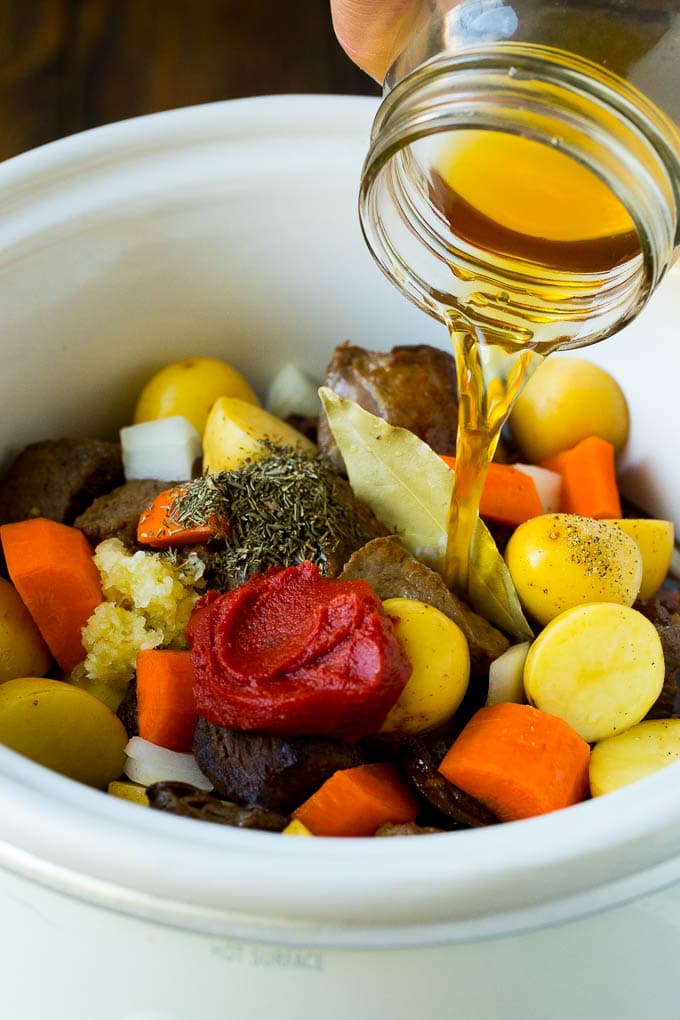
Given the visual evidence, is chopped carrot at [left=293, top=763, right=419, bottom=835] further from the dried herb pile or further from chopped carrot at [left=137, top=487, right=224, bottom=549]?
chopped carrot at [left=137, top=487, right=224, bottom=549]

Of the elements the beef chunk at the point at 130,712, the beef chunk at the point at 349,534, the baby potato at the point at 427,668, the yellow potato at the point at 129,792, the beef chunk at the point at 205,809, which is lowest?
the yellow potato at the point at 129,792

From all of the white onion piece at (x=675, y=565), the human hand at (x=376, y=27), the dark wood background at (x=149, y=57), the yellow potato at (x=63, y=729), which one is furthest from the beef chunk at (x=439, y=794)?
the dark wood background at (x=149, y=57)

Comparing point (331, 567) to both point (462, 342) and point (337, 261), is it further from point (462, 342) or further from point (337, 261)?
point (337, 261)

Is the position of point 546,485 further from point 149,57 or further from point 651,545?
point 149,57

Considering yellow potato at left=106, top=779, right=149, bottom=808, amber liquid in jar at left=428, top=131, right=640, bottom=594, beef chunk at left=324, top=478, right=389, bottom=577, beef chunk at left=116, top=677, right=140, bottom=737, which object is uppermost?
amber liquid in jar at left=428, top=131, right=640, bottom=594

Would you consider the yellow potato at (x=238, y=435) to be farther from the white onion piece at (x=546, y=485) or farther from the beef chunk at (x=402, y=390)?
the white onion piece at (x=546, y=485)

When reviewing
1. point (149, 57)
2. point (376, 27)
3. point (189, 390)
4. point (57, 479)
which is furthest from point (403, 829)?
point (149, 57)

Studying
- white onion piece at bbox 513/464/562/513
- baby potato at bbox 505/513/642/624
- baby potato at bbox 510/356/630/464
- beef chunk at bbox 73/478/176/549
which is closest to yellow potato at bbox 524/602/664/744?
baby potato at bbox 505/513/642/624
